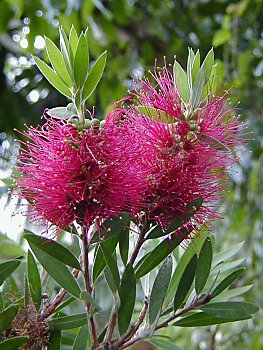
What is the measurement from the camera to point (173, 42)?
2.47 metres

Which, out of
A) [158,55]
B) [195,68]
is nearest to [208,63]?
[195,68]

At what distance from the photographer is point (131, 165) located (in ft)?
2.04

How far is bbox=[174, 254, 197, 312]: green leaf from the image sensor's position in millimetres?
679

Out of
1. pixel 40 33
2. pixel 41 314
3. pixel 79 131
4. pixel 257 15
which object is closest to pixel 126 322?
pixel 41 314

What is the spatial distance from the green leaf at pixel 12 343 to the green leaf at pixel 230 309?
210mm

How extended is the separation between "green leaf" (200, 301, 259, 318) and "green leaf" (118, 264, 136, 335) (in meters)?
0.10

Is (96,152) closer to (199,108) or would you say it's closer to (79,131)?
(79,131)

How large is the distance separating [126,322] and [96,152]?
7.1 inches

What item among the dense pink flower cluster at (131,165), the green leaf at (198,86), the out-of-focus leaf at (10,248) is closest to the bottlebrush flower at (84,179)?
the dense pink flower cluster at (131,165)

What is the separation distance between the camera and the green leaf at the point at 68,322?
654mm

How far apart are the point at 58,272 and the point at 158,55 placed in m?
2.06

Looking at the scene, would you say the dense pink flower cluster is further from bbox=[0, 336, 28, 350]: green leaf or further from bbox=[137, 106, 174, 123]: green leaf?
bbox=[0, 336, 28, 350]: green leaf

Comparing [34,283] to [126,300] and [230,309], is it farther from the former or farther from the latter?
[230,309]

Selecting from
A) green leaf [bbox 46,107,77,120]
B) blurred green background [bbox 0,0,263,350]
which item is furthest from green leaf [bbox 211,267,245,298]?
blurred green background [bbox 0,0,263,350]
